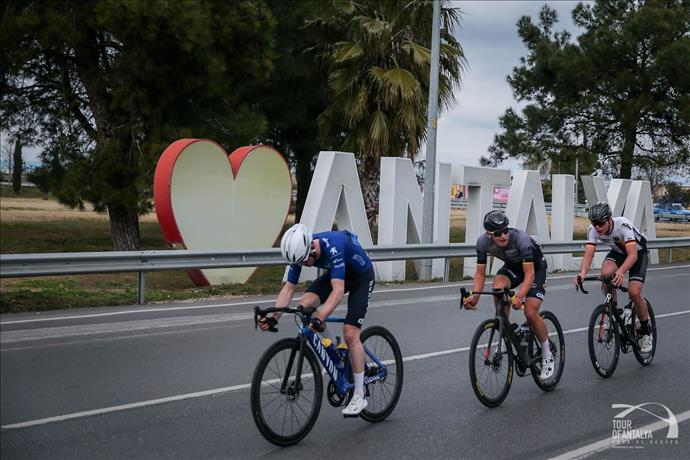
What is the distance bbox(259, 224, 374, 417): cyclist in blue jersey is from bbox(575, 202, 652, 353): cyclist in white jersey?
312 centimetres

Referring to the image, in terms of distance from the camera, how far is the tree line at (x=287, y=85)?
22000 millimetres

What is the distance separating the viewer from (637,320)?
10.2 meters

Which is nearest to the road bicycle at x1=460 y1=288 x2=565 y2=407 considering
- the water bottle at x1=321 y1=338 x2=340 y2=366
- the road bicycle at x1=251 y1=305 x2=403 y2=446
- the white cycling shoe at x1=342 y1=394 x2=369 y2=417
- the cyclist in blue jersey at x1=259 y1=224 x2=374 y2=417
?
the road bicycle at x1=251 y1=305 x2=403 y2=446

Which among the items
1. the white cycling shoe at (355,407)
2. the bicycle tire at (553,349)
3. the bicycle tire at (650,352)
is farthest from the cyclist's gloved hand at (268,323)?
the bicycle tire at (650,352)

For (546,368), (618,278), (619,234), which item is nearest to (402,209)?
(619,234)

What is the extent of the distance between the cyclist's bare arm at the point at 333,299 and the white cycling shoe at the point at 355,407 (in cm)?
77

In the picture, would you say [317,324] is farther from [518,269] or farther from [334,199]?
[334,199]

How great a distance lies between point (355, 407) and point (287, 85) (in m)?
24.8

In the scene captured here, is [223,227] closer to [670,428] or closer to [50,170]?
[50,170]

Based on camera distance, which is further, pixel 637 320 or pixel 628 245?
pixel 637 320

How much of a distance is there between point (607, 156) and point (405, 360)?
30.2 m

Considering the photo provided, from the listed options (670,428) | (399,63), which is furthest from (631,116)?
(670,428)

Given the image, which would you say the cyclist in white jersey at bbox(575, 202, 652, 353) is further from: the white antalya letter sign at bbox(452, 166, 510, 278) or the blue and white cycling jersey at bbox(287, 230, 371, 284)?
the white antalya letter sign at bbox(452, 166, 510, 278)

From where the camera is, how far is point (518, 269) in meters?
8.31
